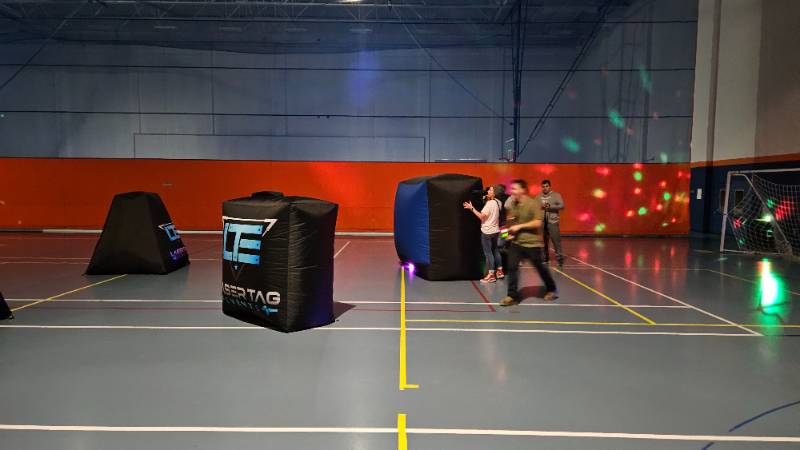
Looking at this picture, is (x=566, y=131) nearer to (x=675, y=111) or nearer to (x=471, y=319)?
(x=675, y=111)

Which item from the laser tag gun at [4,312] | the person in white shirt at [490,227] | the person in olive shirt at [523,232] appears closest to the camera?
the laser tag gun at [4,312]

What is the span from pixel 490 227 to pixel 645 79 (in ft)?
58.8

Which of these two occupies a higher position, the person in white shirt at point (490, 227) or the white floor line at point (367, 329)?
the person in white shirt at point (490, 227)

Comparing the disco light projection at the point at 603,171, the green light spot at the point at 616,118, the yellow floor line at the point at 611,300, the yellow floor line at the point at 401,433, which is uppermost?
the green light spot at the point at 616,118

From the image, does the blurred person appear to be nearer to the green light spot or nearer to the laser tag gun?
the laser tag gun

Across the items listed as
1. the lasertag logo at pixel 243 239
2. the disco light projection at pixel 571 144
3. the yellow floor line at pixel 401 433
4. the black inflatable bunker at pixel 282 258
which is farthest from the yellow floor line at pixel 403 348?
the disco light projection at pixel 571 144

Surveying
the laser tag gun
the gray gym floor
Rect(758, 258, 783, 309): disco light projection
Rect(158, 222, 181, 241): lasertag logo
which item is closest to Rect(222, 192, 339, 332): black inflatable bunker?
the gray gym floor

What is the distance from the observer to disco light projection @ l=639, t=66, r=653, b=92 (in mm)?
20812

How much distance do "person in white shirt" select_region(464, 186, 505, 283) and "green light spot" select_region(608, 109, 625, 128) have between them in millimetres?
16724

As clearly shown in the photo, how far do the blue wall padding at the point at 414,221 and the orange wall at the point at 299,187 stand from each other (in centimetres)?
780

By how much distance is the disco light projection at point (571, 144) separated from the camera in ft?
71.8

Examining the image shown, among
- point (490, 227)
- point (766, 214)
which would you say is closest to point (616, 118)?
point (766, 214)

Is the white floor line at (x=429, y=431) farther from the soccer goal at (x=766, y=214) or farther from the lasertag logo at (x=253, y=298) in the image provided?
the soccer goal at (x=766, y=214)

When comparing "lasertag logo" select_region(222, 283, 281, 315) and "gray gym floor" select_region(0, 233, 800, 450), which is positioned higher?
"lasertag logo" select_region(222, 283, 281, 315)
